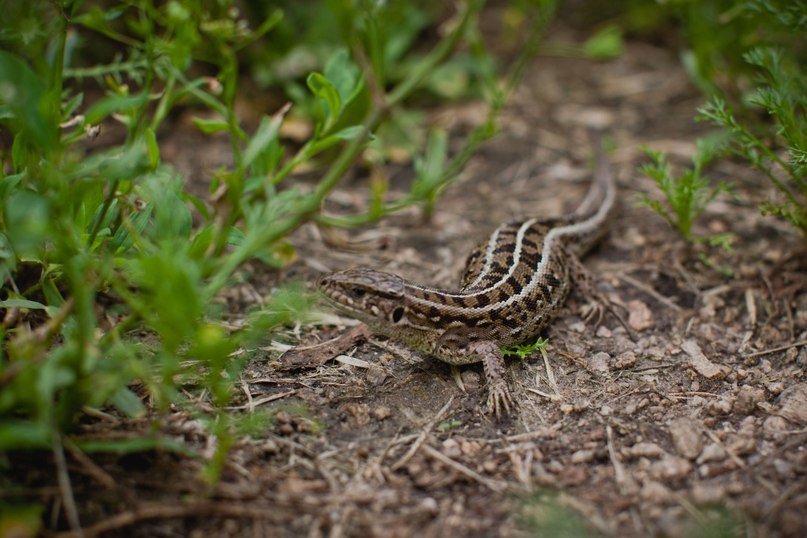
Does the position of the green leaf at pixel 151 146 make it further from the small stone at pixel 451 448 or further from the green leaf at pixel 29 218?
the small stone at pixel 451 448

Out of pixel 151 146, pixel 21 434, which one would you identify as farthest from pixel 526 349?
pixel 21 434

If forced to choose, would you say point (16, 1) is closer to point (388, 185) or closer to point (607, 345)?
point (388, 185)

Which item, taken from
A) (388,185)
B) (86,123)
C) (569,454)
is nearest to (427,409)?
(569,454)

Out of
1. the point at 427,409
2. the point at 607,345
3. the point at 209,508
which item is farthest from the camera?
the point at 607,345

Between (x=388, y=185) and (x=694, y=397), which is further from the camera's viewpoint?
(x=388, y=185)

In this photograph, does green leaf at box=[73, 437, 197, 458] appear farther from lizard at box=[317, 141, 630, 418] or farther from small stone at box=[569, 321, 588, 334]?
small stone at box=[569, 321, 588, 334]

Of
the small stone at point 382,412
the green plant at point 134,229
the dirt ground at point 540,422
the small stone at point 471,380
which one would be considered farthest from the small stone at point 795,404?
the green plant at point 134,229
